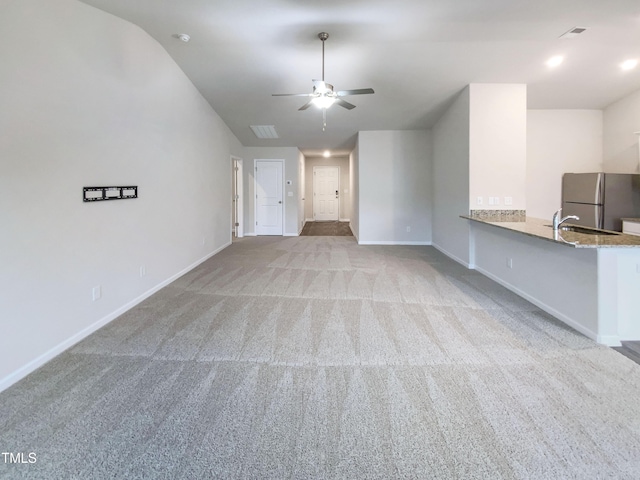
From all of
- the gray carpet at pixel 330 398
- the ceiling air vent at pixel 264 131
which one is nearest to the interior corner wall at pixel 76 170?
the gray carpet at pixel 330 398

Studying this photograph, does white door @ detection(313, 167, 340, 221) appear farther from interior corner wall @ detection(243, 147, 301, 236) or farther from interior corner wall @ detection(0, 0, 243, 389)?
interior corner wall @ detection(0, 0, 243, 389)

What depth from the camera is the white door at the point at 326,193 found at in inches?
484

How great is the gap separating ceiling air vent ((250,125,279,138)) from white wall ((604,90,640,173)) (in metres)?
6.34

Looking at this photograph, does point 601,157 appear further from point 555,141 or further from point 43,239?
point 43,239

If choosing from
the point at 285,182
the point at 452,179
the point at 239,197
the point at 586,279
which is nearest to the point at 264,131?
the point at 285,182

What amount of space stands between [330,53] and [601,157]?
5.43 meters

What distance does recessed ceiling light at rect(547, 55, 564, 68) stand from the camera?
4230 mm

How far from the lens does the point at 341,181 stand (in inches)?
487

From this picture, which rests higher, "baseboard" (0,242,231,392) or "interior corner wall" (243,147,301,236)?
"interior corner wall" (243,147,301,236)

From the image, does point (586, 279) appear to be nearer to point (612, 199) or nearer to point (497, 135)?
point (497, 135)

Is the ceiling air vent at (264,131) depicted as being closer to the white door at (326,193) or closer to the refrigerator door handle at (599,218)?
the white door at (326,193)

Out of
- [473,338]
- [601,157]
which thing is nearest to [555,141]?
[601,157]

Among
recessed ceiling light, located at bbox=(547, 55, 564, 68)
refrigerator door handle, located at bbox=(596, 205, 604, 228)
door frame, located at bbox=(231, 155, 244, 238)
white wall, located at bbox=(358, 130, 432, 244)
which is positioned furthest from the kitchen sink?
door frame, located at bbox=(231, 155, 244, 238)

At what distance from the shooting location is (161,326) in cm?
300
